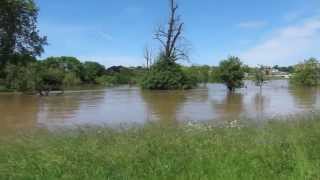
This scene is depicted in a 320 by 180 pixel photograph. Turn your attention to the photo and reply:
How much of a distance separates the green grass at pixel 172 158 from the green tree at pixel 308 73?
56.0m

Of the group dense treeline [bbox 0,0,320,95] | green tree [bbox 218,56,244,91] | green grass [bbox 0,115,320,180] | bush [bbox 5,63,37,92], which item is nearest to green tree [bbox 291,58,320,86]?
dense treeline [bbox 0,0,320,95]

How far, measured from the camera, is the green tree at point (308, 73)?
2447 inches

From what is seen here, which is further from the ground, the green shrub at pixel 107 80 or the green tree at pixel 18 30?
the green tree at pixel 18 30

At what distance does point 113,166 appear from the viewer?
681cm

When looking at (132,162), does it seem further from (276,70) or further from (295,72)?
(276,70)

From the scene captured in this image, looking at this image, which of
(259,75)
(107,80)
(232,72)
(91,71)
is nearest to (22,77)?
(232,72)

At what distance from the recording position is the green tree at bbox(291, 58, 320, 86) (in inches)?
2447

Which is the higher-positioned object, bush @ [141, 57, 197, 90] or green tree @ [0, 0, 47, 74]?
green tree @ [0, 0, 47, 74]

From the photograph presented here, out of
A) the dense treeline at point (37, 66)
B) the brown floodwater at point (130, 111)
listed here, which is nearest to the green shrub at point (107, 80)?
the dense treeline at point (37, 66)

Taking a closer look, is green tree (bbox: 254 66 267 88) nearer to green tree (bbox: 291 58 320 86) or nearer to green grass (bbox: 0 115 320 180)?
green tree (bbox: 291 58 320 86)

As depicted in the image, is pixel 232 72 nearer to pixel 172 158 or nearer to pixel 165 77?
pixel 165 77

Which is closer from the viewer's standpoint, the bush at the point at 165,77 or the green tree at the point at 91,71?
the bush at the point at 165,77

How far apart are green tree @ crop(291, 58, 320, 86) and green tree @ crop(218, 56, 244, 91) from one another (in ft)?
58.4

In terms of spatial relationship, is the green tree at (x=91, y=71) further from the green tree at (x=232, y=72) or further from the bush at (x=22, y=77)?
the bush at (x=22, y=77)
